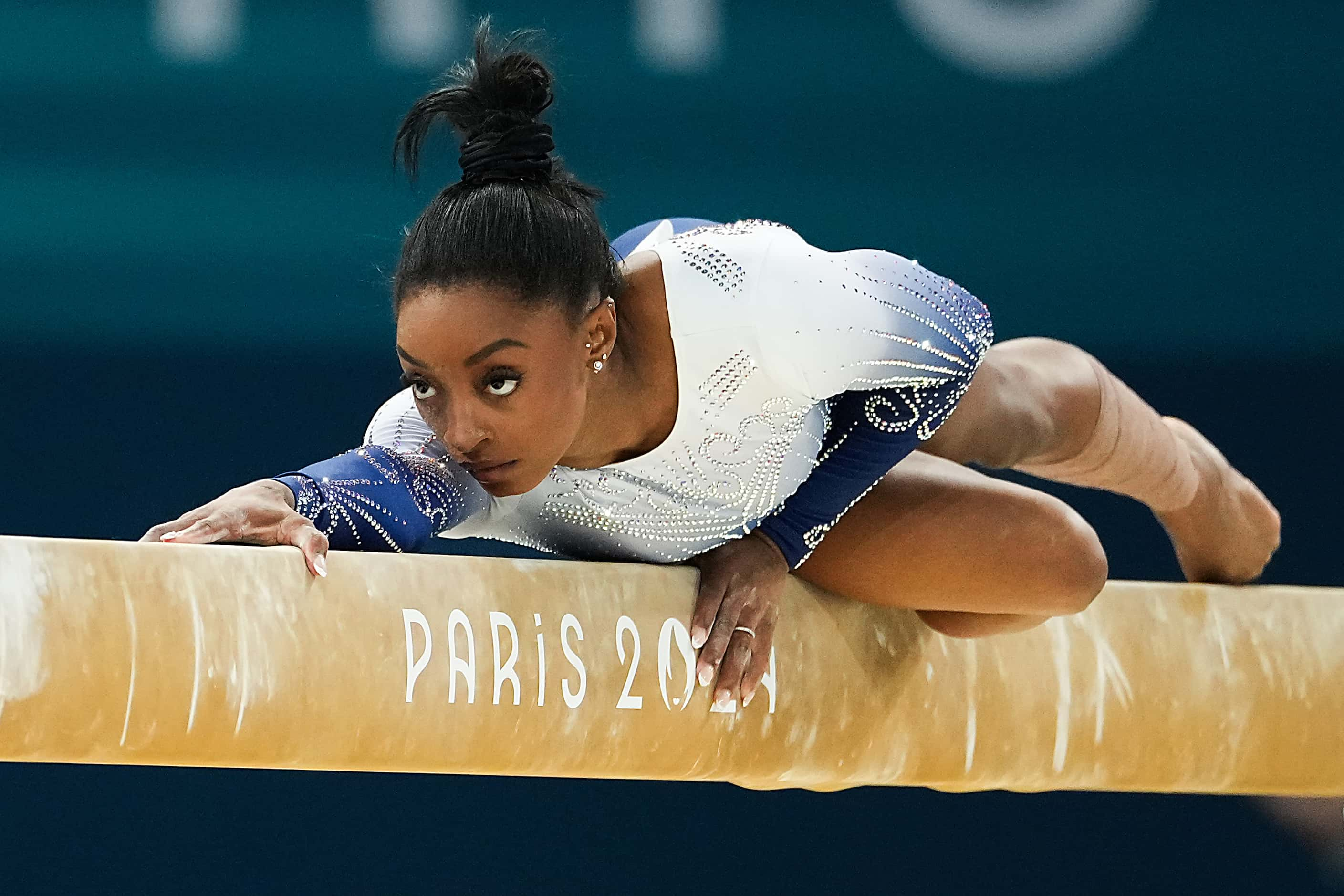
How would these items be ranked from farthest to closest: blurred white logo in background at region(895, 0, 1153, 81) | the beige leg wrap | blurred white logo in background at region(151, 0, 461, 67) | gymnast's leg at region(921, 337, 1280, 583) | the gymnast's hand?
1. blurred white logo in background at region(895, 0, 1153, 81)
2. blurred white logo in background at region(151, 0, 461, 67)
3. the beige leg wrap
4. gymnast's leg at region(921, 337, 1280, 583)
5. the gymnast's hand

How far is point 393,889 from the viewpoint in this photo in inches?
121

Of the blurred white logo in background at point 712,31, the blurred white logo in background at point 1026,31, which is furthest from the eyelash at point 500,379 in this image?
the blurred white logo in background at point 1026,31

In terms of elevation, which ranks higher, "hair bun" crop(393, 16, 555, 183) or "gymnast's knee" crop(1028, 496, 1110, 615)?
"hair bun" crop(393, 16, 555, 183)

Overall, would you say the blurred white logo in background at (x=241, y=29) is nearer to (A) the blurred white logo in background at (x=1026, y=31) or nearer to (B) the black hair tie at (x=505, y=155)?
(A) the blurred white logo in background at (x=1026, y=31)

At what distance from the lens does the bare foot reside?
89.6 inches

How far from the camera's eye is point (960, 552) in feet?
5.99

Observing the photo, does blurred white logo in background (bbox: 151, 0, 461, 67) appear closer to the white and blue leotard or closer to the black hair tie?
the white and blue leotard

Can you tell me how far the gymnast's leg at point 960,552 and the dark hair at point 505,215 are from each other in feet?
1.32

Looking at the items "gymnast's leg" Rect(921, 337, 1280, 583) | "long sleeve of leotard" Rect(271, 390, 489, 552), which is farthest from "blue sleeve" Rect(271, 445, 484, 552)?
"gymnast's leg" Rect(921, 337, 1280, 583)

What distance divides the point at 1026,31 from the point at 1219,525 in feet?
4.81

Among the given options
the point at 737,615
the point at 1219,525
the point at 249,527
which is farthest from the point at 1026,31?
the point at 249,527

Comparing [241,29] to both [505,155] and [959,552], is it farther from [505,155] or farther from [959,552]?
[959,552]

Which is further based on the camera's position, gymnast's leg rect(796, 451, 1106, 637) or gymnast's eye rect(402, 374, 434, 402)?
gymnast's leg rect(796, 451, 1106, 637)

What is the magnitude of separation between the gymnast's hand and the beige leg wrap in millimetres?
600
